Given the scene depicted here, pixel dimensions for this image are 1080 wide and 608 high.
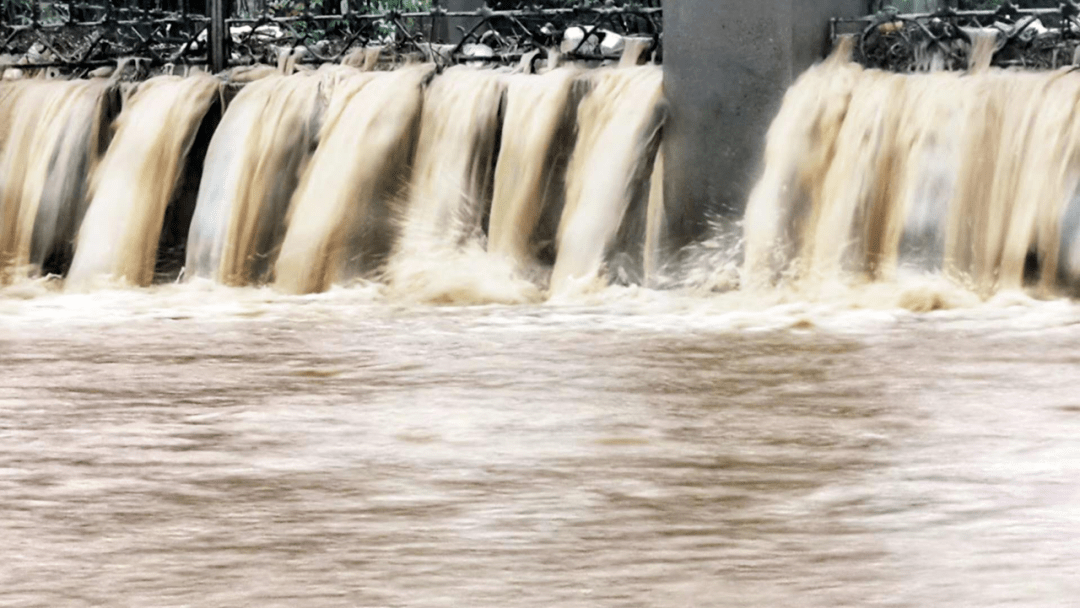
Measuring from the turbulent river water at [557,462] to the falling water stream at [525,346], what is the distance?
2 cm

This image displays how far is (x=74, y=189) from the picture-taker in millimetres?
12836

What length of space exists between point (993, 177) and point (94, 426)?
4967 mm

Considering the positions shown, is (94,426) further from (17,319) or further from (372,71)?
(372,71)

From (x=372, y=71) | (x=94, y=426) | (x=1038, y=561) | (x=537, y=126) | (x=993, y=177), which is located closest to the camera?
(x=1038, y=561)

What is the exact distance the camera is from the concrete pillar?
10.6 meters

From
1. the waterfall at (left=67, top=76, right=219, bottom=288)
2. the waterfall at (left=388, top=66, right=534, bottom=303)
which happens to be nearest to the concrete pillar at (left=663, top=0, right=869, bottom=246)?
the waterfall at (left=388, top=66, right=534, bottom=303)

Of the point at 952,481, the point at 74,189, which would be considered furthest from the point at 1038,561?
the point at 74,189

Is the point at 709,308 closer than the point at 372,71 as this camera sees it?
Yes

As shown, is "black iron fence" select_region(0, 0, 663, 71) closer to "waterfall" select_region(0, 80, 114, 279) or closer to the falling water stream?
the falling water stream

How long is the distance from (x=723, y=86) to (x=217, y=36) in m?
4.35

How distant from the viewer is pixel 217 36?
44.4 feet

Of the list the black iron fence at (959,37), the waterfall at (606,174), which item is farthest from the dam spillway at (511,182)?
the black iron fence at (959,37)

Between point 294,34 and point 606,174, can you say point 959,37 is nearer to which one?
point 606,174

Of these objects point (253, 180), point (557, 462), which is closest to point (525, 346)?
point (557, 462)
